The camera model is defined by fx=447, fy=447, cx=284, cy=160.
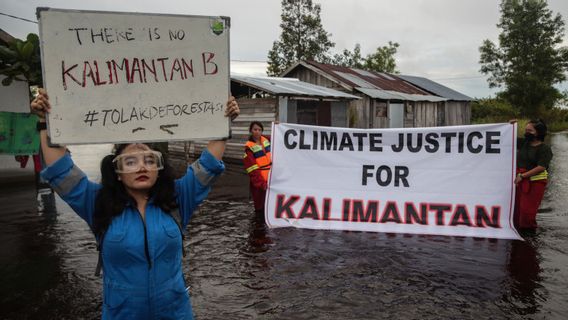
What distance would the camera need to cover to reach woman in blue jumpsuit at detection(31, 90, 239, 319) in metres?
2.28

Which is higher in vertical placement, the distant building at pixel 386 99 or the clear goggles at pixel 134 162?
the distant building at pixel 386 99

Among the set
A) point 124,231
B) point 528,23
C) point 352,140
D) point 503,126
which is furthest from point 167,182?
point 528,23

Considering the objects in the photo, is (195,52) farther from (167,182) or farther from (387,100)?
(387,100)

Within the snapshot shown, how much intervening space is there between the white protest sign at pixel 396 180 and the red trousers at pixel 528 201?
68cm

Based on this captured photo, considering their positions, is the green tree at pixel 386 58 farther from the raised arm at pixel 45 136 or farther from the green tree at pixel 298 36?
the raised arm at pixel 45 136

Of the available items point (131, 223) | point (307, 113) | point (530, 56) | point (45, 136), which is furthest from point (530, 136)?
point (530, 56)

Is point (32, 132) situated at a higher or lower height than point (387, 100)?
lower

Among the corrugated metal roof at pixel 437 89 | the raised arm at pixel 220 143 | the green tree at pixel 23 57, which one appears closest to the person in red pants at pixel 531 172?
the raised arm at pixel 220 143

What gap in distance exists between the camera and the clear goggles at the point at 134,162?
2432mm

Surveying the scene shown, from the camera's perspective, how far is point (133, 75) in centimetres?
246

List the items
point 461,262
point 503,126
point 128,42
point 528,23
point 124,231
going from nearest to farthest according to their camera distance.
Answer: point 124,231 → point 128,42 → point 461,262 → point 503,126 → point 528,23

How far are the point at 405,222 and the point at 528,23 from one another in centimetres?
4725

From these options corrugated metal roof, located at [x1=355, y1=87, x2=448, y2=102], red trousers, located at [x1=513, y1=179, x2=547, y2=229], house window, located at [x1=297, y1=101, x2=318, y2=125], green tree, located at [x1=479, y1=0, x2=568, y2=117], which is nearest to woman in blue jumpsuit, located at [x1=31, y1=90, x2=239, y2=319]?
red trousers, located at [x1=513, y1=179, x2=547, y2=229]

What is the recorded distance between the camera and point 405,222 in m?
6.56
